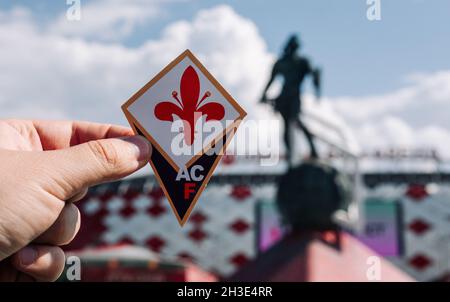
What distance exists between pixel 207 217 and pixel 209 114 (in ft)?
29.1

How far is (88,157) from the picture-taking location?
4.03ft

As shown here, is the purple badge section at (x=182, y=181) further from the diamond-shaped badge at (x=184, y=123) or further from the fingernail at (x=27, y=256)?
the fingernail at (x=27, y=256)

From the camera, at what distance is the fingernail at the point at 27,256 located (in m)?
1.35

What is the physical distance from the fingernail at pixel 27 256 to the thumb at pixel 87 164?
0.69 feet

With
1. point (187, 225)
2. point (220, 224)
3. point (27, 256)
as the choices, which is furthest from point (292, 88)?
point (27, 256)

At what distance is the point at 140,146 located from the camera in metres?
1.35

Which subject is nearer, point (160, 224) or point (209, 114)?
point (209, 114)

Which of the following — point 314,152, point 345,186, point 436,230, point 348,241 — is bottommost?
point 436,230

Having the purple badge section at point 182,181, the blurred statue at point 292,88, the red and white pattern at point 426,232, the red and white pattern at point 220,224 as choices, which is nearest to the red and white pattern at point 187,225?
the red and white pattern at point 220,224

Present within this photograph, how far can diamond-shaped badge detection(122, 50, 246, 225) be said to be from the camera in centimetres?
139

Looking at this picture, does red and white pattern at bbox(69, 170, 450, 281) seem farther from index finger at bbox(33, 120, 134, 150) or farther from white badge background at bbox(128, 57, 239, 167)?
white badge background at bbox(128, 57, 239, 167)

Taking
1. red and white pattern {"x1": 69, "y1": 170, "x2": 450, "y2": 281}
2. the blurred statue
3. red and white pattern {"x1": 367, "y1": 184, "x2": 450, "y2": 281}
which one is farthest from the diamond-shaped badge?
red and white pattern {"x1": 367, "y1": 184, "x2": 450, "y2": 281}
